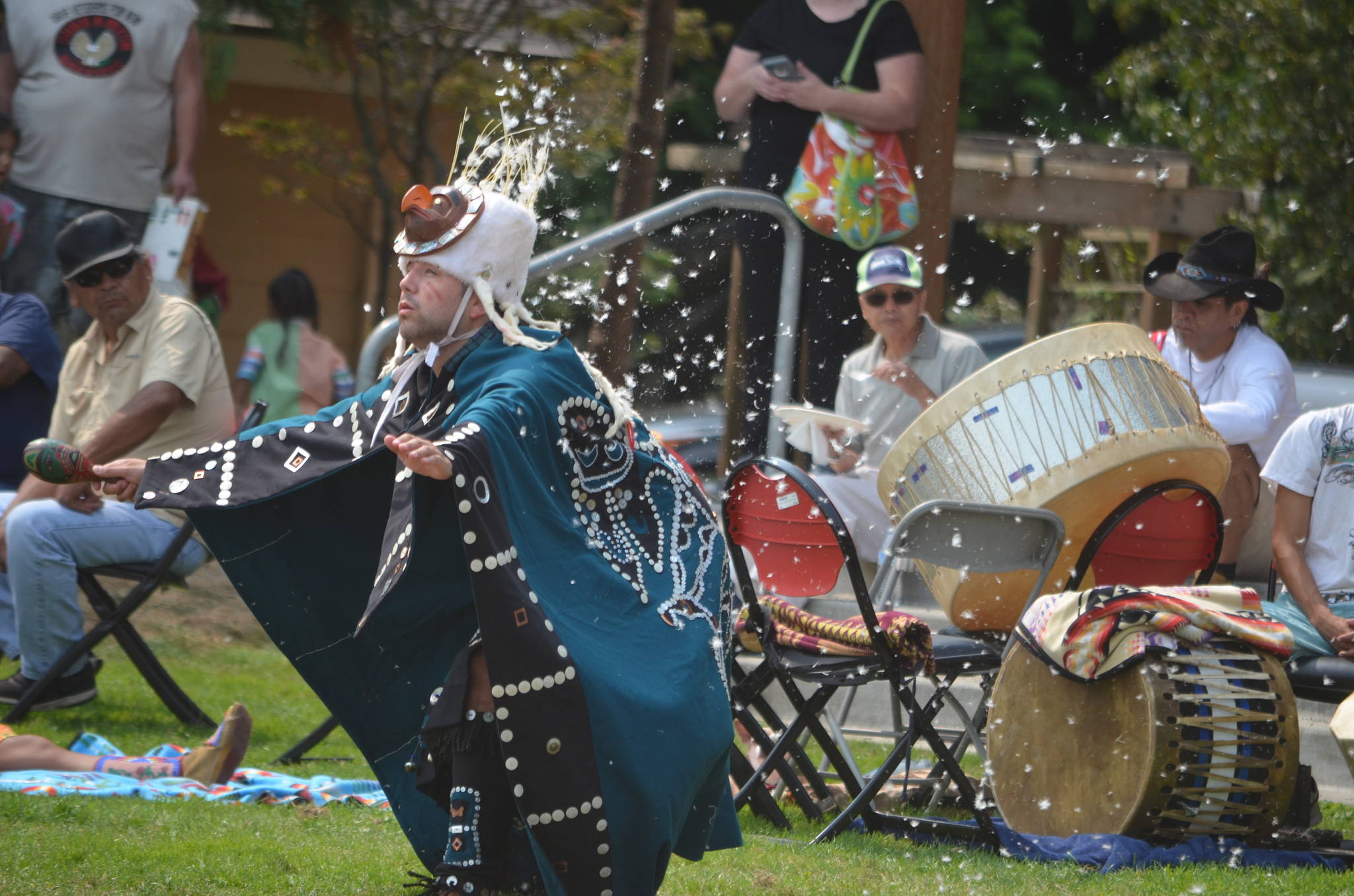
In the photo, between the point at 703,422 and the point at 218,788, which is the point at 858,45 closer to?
the point at 218,788

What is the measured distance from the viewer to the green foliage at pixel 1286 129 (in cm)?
1092

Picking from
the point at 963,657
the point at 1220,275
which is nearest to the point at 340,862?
the point at 963,657

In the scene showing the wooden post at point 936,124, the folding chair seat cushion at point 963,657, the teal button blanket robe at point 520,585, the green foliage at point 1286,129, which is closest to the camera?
the teal button blanket robe at point 520,585

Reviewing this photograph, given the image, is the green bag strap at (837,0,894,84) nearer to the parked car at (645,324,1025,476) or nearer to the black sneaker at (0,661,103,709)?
the black sneaker at (0,661,103,709)

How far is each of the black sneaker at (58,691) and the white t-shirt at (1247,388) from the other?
13.5 feet

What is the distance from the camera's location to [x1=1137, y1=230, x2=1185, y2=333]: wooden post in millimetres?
9070

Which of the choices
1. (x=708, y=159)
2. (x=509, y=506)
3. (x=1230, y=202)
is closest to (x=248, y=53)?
(x=708, y=159)

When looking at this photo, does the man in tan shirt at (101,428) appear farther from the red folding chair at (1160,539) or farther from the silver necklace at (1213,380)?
the silver necklace at (1213,380)

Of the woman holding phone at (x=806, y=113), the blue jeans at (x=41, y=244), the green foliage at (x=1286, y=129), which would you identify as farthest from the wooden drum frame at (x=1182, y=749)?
the green foliage at (x=1286, y=129)

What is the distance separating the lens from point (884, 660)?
4820mm

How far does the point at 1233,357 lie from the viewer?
623cm

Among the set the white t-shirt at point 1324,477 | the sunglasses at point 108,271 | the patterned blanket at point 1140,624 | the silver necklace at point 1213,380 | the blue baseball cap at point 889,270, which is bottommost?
the patterned blanket at point 1140,624

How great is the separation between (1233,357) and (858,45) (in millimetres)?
2023

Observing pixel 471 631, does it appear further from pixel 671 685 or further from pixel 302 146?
pixel 302 146
